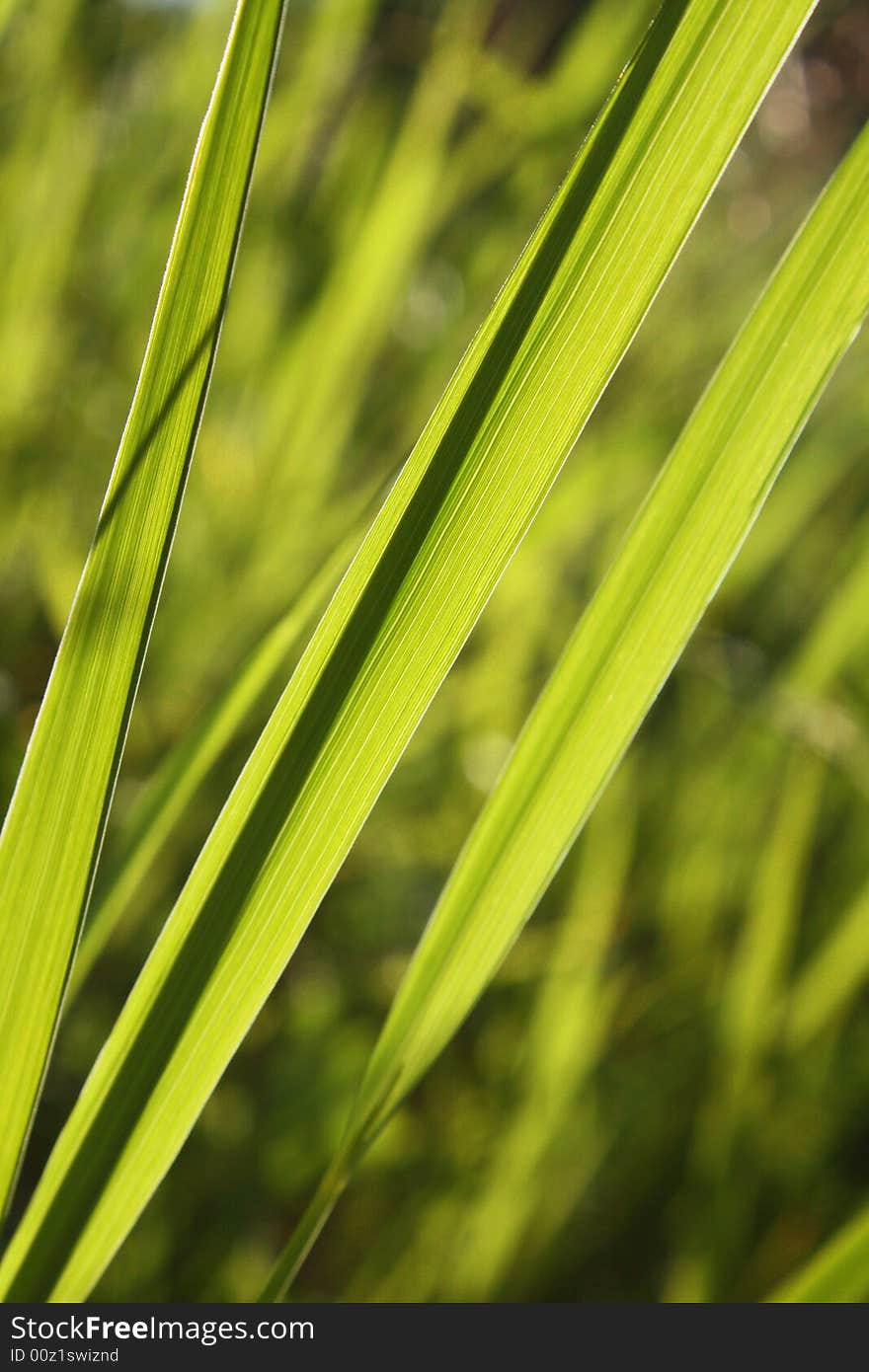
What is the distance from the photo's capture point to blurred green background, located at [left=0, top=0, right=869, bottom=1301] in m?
0.66

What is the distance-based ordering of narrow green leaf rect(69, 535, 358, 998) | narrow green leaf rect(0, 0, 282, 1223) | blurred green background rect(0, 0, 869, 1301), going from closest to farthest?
narrow green leaf rect(0, 0, 282, 1223) < narrow green leaf rect(69, 535, 358, 998) < blurred green background rect(0, 0, 869, 1301)

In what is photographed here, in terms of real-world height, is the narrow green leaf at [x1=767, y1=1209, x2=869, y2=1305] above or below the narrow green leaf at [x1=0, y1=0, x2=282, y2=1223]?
below

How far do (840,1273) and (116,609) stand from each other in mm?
290

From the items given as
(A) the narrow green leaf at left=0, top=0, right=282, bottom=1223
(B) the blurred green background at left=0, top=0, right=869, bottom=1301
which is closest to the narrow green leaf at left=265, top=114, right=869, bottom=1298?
(A) the narrow green leaf at left=0, top=0, right=282, bottom=1223

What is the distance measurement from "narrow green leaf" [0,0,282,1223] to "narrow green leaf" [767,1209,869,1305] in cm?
24

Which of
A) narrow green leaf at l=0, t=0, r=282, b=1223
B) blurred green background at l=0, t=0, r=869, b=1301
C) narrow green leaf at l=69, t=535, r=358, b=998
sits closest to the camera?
narrow green leaf at l=0, t=0, r=282, b=1223

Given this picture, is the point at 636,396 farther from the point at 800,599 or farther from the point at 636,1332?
the point at 636,1332

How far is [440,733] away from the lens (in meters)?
0.83

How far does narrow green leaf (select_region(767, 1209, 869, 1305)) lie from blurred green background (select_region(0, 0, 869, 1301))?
293mm

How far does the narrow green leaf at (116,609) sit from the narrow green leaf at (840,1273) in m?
0.24

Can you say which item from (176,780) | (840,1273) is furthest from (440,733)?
(840,1273)

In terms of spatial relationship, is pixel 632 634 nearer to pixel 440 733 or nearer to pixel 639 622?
pixel 639 622

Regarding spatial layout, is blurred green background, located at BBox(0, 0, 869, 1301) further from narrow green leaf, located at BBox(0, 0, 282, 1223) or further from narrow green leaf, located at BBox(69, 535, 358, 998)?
narrow green leaf, located at BBox(0, 0, 282, 1223)

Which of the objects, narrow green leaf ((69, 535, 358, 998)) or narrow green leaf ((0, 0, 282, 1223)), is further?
narrow green leaf ((69, 535, 358, 998))
